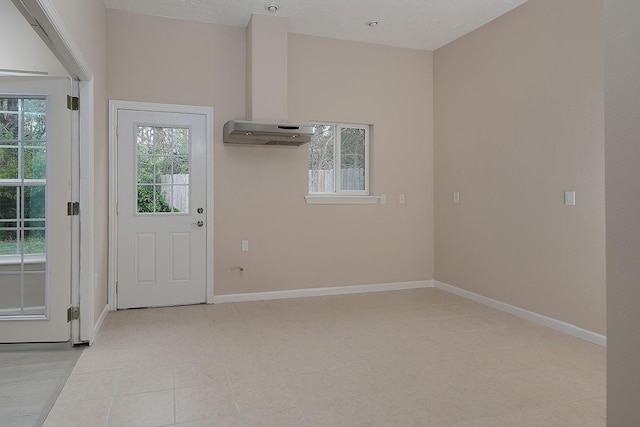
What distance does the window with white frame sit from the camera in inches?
202

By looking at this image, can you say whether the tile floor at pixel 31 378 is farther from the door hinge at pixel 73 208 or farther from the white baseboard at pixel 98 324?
the door hinge at pixel 73 208

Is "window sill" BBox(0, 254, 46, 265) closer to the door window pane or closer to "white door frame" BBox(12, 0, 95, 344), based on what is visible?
"white door frame" BBox(12, 0, 95, 344)

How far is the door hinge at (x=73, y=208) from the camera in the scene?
3225mm

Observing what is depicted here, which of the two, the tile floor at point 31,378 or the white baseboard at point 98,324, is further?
the white baseboard at point 98,324

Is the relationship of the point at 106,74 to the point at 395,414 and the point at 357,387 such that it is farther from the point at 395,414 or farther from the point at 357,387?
the point at 395,414

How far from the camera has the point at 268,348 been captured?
3289 millimetres

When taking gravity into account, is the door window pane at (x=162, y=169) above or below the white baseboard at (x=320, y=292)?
above

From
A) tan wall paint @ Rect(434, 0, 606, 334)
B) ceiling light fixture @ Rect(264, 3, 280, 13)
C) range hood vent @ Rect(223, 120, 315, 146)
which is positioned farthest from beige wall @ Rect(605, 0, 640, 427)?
ceiling light fixture @ Rect(264, 3, 280, 13)

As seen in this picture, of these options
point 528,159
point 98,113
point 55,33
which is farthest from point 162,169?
point 528,159

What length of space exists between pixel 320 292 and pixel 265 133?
194cm

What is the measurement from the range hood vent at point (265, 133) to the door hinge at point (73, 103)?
4.31 ft

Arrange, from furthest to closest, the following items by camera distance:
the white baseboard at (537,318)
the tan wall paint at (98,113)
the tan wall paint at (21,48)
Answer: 1. the white baseboard at (537,318)
2. the tan wall paint at (98,113)
3. the tan wall paint at (21,48)

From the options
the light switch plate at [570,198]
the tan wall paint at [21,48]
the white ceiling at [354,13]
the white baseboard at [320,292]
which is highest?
the white ceiling at [354,13]

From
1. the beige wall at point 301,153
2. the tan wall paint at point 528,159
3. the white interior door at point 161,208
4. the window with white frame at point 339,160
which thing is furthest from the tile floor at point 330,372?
the window with white frame at point 339,160
